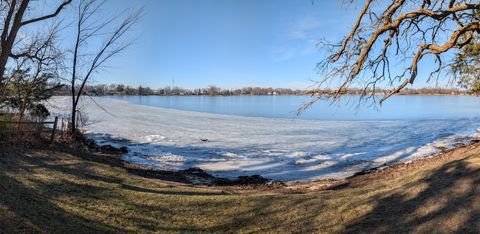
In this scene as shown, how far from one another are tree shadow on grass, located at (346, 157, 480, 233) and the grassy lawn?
0.01 metres

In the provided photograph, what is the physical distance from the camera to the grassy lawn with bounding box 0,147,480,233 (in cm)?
648

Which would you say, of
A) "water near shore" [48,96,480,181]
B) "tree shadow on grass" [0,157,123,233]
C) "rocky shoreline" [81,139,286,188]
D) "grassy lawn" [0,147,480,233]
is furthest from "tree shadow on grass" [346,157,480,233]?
"rocky shoreline" [81,139,286,188]

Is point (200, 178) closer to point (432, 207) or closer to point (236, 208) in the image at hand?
point (236, 208)

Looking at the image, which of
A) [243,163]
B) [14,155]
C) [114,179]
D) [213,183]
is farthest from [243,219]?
[243,163]

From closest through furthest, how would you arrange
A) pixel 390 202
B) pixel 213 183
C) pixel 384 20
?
pixel 390 202 → pixel 384 20 → pixel 213 183

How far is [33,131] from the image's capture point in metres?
16.1

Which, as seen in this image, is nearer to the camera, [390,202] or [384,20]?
[390,202]

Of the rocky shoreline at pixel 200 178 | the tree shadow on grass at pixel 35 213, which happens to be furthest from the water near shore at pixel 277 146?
the tree shadow on grass at pixel 35 213

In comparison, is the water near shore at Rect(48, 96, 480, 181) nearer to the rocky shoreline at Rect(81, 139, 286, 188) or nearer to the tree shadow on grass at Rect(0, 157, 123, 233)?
the rocky shoreline at Rect(81, 139, 286, 188)

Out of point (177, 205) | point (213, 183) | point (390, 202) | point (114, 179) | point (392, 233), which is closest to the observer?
point (392, 233)

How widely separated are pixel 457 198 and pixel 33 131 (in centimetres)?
1512

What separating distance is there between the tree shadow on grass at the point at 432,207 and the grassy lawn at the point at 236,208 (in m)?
0.01

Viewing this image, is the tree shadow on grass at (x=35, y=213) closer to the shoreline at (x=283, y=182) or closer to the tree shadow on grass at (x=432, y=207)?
the tree shadow on grass at (x=432, y=207)

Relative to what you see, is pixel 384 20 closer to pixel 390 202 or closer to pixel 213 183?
pixel 390 202
